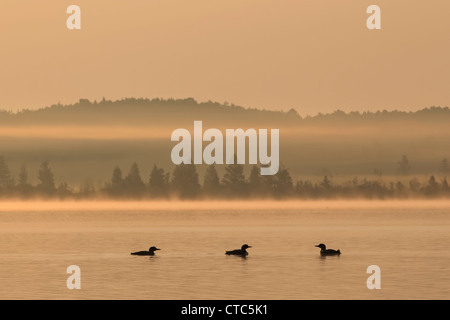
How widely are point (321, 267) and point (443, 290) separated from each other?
14371 mm

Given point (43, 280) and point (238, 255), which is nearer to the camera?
point (43, 280)

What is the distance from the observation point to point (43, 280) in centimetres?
6022

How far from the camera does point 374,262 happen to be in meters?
72.0

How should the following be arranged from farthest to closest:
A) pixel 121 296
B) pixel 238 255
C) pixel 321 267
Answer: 1. pixel 238 255
2. pixel 321 267
3. pixel 121 296
